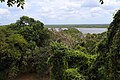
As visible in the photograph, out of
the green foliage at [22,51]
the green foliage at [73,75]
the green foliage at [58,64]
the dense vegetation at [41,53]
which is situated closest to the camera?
the green foliage at [73,75]

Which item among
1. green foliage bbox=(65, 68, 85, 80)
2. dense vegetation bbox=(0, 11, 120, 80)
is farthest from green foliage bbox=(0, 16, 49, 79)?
green foliage bbox=(65, 68, 85, 80)

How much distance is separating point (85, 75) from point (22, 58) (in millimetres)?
10554

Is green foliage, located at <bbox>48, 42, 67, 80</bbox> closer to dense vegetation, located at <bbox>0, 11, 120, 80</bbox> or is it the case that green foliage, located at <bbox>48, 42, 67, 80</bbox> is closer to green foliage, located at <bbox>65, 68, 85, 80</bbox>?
dense vegetation, located at <bbox>0, 11, 120, 80</bbox>

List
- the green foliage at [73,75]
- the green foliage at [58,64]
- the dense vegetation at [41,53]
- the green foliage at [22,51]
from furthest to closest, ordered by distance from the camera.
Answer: the green foliage at [22,51]
the green foliage at [58,64]
the dense vegetation at [41,53]
the green foliage at [73,75]

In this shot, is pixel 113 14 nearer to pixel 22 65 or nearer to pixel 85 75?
pixel 85 75

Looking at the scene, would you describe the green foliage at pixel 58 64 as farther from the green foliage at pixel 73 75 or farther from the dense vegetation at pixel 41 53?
the green foliage at pixel 73 75

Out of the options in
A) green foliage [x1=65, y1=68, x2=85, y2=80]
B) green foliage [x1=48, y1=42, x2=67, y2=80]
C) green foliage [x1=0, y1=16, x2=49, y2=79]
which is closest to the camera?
green foliage [x1=65, y1=68, x2=85, y2=80]

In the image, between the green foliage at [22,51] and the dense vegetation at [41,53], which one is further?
the green foliage at [22,51]

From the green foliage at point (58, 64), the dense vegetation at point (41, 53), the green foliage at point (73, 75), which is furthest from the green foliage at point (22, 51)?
the green foliage at point (73, 75)

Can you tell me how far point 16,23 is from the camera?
3128 centimetres

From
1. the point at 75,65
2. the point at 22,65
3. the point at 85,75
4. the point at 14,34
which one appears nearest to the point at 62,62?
the point at 75,65

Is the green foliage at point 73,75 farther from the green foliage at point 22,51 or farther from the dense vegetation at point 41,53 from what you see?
the green foliage at point 22,51

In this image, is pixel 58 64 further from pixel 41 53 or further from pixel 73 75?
pixel 41 53

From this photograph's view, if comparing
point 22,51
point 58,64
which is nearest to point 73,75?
point 58,64
